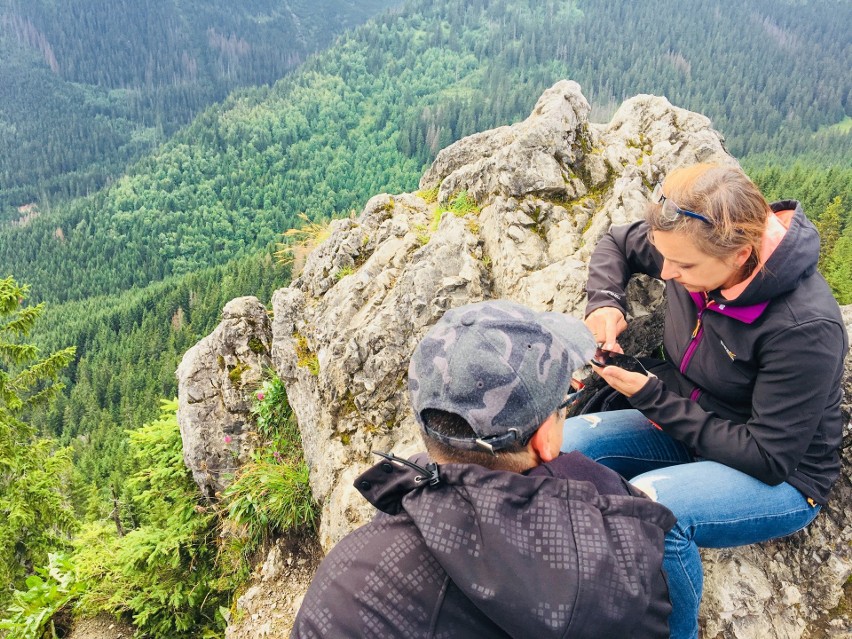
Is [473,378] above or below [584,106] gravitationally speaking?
above

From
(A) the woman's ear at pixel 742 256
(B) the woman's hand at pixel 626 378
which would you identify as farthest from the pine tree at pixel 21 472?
(A) the woman's ear at pixel 742 256

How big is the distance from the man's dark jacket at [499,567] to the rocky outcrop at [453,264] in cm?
322

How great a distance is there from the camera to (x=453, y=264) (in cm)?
682

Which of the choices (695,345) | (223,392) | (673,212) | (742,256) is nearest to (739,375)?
(695,345)

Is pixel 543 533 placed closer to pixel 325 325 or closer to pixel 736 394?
pixel 736 394

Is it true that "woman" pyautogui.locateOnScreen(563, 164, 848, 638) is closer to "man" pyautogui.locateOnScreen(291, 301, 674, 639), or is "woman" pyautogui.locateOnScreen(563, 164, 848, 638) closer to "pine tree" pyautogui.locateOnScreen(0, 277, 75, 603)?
"man" pyautogui.locateOnScreen(291, 301, 674, 639)

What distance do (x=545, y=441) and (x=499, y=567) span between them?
1.92 ft

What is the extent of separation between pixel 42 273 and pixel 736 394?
179 m

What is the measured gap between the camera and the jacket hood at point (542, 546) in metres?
2.01

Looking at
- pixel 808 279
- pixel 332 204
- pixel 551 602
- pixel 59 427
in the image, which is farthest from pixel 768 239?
pixel 332 204

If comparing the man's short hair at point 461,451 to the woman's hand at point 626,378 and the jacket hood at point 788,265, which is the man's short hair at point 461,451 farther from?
the jacket hood at point 788,265

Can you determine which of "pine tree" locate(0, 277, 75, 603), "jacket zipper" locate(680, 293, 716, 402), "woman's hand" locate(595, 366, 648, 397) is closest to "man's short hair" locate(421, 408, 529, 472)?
"woman's hand" locate(595, 366, 648, 397)

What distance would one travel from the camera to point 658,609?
2209 mm

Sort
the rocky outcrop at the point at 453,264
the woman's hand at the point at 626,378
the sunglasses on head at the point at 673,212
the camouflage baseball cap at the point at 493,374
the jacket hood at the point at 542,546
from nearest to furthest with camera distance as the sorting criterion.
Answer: the jacket hood at the point at 542,546
the camouflage baseball cap at the point at 493,374
the sunglasses on head at the point at 673,212
the woman's hand at the point at 626,378
the rocky outcrop at the point at 453,264
